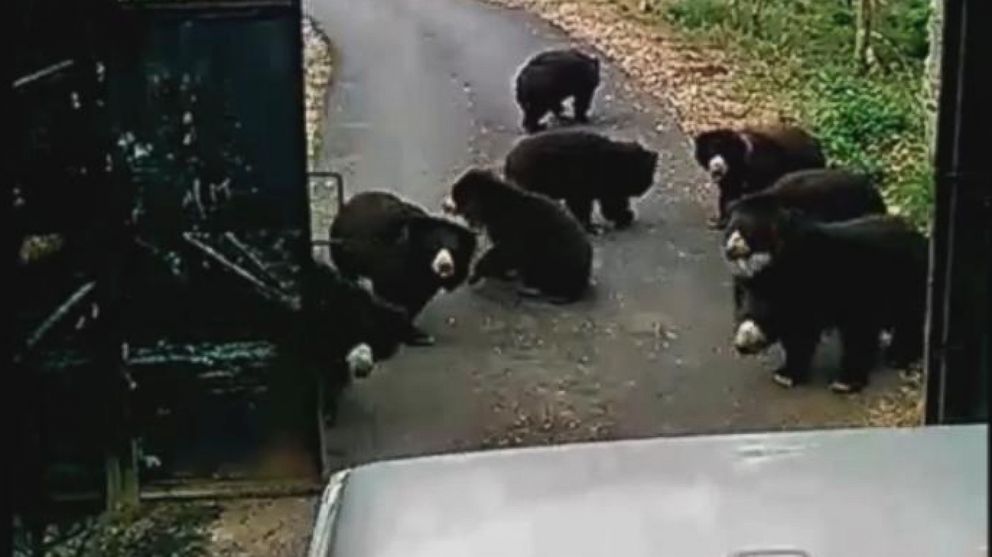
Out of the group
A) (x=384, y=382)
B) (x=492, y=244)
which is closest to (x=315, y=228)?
(x=492, y=244)

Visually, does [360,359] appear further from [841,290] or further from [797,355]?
[841,290]

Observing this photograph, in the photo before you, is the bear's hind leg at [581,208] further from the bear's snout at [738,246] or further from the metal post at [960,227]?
the metal post at [960,227]

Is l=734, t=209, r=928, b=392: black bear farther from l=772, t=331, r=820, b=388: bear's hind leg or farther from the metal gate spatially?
the metal gate

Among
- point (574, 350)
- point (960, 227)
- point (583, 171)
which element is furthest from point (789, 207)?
point (960, 227)

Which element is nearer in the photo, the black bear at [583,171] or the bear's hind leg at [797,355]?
the bear's hind leg at [797,355]

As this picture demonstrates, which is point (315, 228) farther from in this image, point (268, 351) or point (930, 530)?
point (930, 530)

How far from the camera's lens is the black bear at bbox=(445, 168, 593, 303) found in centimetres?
763

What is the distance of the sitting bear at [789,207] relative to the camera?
6793 mm

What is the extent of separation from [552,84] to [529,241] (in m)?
3.42

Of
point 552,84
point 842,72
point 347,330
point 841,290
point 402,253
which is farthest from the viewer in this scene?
point 842,72

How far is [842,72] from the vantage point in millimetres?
12688

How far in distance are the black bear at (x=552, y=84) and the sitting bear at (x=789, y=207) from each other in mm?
3072

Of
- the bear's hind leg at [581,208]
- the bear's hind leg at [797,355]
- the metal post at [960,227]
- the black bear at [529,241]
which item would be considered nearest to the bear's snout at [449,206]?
the black bear at [529,241]

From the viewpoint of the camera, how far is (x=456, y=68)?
13.1m
